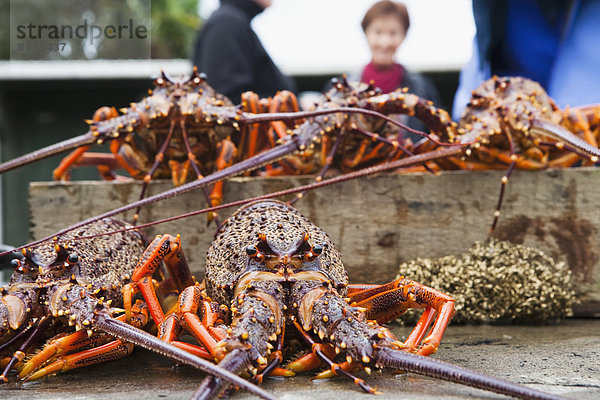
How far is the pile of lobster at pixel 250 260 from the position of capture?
1.34 meters

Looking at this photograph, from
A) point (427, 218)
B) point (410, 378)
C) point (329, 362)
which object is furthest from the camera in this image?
point (427, 218)

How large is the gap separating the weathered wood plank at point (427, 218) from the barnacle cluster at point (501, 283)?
0.09 m

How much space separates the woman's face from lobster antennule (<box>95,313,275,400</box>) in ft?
11.7

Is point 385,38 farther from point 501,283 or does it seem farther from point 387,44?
point 501,283

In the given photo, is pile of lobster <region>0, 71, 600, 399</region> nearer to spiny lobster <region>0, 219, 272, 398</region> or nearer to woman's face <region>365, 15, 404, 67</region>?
spiny lobster <region>0, 219, 272, 398</region>

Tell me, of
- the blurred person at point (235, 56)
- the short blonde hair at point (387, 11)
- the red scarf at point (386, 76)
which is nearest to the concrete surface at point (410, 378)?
the blurred person at point (235, 56)

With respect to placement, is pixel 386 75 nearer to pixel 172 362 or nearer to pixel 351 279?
pixel 351 279

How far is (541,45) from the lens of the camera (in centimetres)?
341

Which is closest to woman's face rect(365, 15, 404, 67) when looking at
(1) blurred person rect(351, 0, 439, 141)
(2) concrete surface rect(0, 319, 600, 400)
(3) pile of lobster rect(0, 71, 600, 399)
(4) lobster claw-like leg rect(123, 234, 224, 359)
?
(1) blurred person rect(351, 0, 439, 141)

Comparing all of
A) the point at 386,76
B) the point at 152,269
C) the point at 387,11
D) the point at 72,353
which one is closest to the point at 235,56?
the point at 386,76

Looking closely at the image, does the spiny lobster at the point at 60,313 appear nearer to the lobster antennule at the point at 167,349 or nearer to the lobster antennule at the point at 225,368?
the lobster antennule at the point at 167,349

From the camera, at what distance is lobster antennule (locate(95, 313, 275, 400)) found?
1.11m

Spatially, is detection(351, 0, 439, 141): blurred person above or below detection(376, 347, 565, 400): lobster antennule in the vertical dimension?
above

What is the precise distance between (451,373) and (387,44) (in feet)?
11.9
